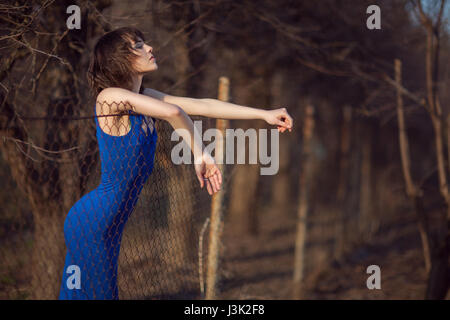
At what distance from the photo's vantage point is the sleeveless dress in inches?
89.9

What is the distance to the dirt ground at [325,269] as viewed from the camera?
19.4 feet

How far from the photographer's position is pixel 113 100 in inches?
88.0

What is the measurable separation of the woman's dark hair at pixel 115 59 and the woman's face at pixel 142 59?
2 centimetres

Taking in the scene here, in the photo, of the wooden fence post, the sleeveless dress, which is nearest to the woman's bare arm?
the sleeveless dress

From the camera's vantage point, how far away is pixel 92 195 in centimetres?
233

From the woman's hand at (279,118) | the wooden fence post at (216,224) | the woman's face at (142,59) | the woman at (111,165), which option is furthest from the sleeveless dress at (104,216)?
the wooden fence post at (216,224)

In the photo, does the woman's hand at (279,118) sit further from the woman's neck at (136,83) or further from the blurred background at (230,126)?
the blurred background at (230,126)

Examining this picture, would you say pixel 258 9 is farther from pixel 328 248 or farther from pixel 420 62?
pixel 328 248

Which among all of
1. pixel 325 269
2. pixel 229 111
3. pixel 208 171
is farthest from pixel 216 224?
pixel 325 269

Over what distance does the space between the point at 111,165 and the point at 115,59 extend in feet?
1.69
